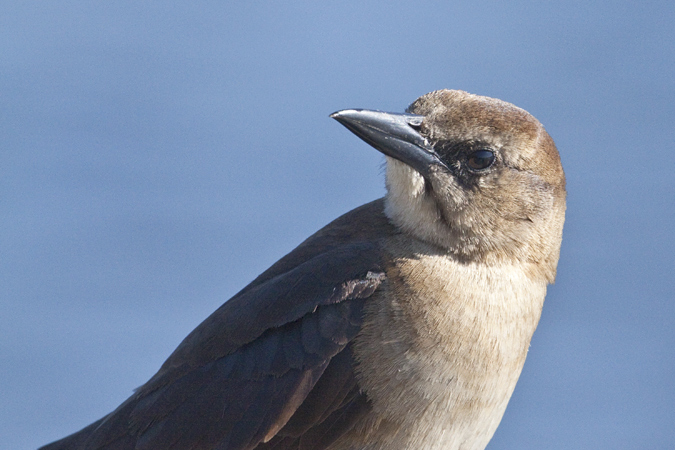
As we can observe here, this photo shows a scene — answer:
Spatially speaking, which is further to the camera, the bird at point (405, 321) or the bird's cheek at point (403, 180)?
the bird's cheek at point (403, 180)

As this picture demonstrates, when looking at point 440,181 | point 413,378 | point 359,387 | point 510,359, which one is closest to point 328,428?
point 359,387

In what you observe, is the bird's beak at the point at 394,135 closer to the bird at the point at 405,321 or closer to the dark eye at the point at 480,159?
the bird at the point at 405,321

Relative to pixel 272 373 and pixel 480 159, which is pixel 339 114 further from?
pixel 272 373

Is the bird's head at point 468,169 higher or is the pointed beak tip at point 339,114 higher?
the pointed beak tip at point 339,114

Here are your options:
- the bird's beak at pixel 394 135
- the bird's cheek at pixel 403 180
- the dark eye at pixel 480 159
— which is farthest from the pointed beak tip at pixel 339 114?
the dark eye at pixel 480 159

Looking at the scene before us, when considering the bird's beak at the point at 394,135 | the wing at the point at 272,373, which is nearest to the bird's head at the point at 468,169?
the bird's beak at the point at 394,135

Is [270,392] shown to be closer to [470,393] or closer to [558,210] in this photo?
[470,393]

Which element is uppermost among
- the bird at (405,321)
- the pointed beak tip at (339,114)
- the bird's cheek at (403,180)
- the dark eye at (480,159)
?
the pointed beak tip at (339,114)
